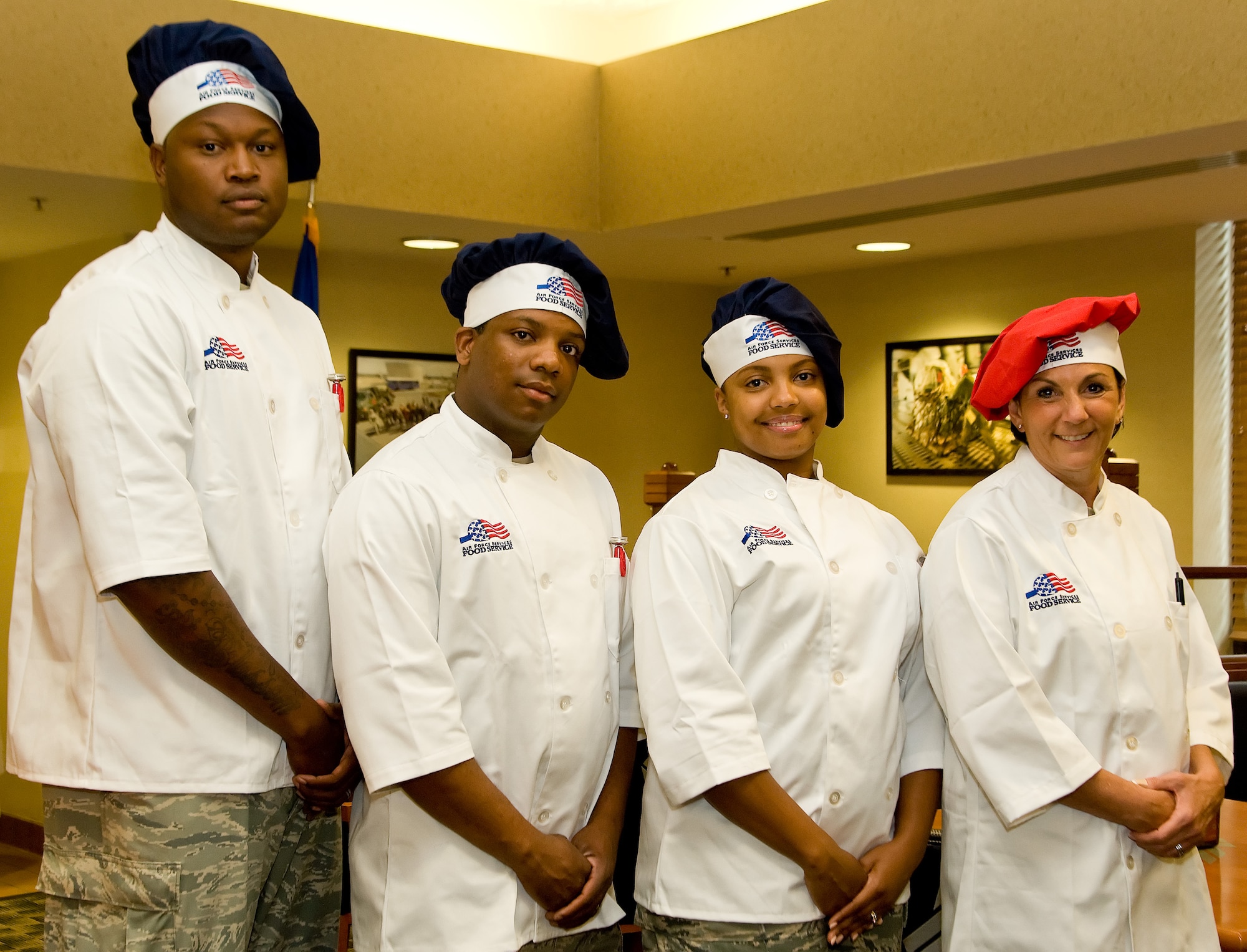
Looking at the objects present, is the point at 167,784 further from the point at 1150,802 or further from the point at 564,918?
the point at 1150,802

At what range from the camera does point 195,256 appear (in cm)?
181

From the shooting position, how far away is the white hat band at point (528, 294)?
1.91 metres

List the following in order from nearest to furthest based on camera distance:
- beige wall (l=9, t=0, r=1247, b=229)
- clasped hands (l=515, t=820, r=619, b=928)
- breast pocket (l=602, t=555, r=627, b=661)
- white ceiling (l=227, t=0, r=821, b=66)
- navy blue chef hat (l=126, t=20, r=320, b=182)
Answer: clasped hands (l=515, t=820, r=619, b=928), navy blue chef hat (l=126, t=20, r=320, b=182), breast pocket (l=602, t=555, r=627, b=661), beige wall (l=9, t=0, r=1247, b=229), white ceiling (l=227, t=0, r=821, b=66)

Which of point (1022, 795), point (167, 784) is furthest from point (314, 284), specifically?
point (1022, 795)

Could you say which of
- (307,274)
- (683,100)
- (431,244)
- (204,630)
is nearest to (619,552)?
(204,630)

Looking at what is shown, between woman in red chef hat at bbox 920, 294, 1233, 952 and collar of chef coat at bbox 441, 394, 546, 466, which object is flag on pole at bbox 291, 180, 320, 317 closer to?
collar of chef coat at bbox 441, 394, 546, 466

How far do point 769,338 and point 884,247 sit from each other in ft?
12.4

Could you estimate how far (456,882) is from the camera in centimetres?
173

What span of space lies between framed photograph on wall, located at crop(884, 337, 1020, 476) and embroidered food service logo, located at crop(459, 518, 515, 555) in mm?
4274

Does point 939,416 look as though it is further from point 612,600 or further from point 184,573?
point 184,573

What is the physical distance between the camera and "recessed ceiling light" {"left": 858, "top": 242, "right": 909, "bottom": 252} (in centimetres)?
554

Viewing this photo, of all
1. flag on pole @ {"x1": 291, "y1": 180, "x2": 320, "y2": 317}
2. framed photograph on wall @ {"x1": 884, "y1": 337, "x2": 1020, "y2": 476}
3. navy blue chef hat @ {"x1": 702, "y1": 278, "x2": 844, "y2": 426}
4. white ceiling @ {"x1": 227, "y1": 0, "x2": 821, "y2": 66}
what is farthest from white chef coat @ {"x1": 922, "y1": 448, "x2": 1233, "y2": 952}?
framed photograph on wall @ {"x1": 884, "y1": 337, "x2": 1020, "y2": 476}

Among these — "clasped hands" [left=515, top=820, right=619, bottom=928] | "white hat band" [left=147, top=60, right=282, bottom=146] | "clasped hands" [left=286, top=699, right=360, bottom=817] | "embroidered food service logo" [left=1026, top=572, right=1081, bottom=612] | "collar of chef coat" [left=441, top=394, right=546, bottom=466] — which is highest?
"white hat band" [left=147, top=60, right=282, bottom=146]

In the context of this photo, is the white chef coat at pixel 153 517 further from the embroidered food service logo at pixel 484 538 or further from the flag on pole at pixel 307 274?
the flag on pole at pixel 307 274
